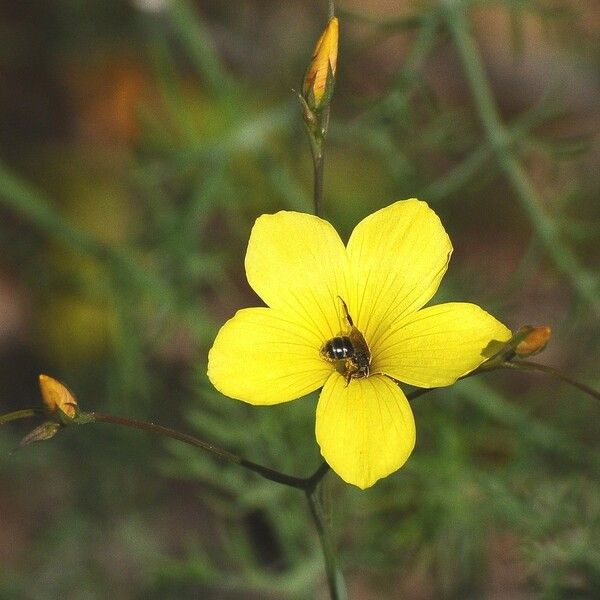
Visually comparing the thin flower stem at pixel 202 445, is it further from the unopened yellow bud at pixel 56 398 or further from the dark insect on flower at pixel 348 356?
the dark insect on flower at pixel 348 356


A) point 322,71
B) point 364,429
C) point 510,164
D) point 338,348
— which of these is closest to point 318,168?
point 322,71

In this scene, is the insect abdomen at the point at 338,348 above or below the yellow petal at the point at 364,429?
above

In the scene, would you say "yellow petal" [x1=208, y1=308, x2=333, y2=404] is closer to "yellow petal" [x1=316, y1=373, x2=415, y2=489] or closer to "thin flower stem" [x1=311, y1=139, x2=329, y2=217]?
"yellow petal" [x1=316, y1=373, x2=415, y2=489]

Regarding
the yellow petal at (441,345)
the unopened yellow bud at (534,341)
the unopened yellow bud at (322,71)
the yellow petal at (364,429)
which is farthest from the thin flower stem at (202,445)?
the unopened yellow bud at (322,71)

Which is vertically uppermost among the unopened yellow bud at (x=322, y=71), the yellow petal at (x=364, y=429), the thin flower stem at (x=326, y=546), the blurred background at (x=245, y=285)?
the unopened yellow bud at (x=322, y=71)

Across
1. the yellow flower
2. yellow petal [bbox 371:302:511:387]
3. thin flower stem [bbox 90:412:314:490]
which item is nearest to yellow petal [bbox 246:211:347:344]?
the yellow flower

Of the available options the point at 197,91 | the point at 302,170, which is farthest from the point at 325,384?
the point at 197,91
